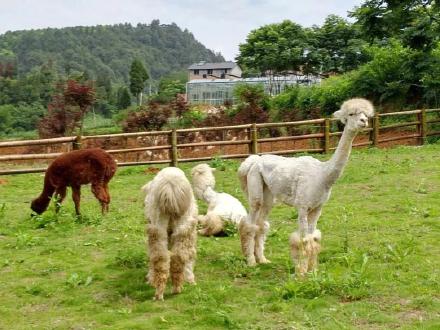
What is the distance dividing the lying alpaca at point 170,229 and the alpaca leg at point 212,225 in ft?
6.74

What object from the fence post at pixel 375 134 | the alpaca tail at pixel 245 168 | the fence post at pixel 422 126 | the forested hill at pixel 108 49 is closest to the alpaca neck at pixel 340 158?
the alpaca tail at pixel 245 168

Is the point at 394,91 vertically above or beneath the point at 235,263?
above

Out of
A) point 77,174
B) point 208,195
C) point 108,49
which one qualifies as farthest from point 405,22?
point 108,49

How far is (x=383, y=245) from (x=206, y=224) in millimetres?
2313

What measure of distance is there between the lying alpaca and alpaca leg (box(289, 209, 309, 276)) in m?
1.00

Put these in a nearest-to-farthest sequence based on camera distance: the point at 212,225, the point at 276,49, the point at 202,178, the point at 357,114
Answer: the point at 357,114 → the point at 212,225 → the point at 202,178 → the point at 276,49

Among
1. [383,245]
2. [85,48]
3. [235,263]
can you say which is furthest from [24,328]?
[85,48]

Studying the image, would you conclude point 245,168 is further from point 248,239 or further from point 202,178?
point 202,178

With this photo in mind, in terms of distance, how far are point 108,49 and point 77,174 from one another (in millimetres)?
120463

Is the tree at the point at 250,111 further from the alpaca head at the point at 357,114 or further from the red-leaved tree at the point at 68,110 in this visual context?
the alpaca head at the point at 357,114

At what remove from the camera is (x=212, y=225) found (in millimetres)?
7500

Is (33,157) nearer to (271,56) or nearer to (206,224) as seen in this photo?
(206,224)

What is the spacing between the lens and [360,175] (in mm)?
11672

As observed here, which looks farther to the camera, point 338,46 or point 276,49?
point 276,49
